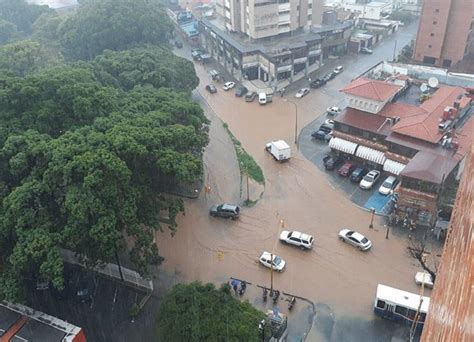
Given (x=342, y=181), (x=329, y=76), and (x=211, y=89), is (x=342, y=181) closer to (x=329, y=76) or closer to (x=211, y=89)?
(x=329, y=76)

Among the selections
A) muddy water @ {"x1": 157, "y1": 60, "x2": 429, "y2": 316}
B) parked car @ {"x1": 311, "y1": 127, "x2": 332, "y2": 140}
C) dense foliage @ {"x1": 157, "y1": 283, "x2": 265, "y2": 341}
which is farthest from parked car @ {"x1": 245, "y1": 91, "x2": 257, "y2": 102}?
dense foliage @ {"x1": 157, "y1": 283, "x2": 265, "y2": 341}

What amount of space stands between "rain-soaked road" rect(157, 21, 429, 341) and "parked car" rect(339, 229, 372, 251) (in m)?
0.36

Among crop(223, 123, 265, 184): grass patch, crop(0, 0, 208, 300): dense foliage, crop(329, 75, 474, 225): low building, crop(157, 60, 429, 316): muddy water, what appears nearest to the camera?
crop(0, 0, 208, 300): dense foliage

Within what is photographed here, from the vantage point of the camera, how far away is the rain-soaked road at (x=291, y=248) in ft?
79.1

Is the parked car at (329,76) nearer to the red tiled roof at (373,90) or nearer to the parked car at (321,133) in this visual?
the parked car at (321,133)

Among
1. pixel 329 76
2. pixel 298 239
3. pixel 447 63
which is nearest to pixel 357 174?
pixel 298 239

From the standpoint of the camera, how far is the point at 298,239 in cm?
2670

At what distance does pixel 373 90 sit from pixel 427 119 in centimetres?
462

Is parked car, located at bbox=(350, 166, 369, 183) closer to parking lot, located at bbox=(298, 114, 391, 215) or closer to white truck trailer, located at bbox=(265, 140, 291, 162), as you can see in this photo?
parking lot, located at bbox=(298, 114, 391, 215)

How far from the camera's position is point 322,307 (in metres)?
23.0

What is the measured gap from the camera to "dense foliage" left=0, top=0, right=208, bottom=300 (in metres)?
20.5

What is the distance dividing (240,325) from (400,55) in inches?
1705

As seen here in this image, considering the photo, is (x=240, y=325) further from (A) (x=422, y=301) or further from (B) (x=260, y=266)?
(A) (x=422, y=301)

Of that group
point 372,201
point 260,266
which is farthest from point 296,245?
point 372,201
